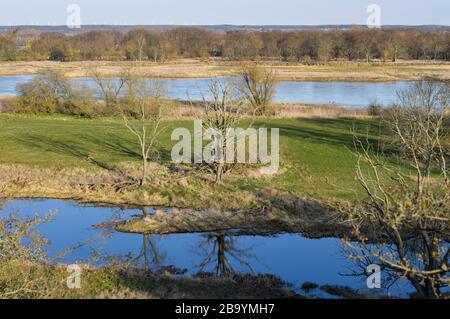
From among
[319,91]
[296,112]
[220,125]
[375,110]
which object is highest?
[319,91]

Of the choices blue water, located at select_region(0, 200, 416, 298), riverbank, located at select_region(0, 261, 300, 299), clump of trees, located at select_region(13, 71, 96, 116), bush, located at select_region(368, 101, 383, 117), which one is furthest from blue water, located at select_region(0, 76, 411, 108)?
riverbank, located at select_region(0, 261, 300, 299)

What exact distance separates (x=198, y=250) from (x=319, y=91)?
120 feet

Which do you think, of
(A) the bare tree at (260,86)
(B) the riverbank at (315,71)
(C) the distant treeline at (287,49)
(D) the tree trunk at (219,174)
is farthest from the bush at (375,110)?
(C) the distant treeline at (287,49)

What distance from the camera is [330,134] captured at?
2830cm

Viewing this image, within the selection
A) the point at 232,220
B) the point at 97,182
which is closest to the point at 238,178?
the point at 232,220

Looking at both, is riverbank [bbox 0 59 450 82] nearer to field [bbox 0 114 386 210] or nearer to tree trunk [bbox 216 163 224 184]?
field [bbox 0 114 386 210]

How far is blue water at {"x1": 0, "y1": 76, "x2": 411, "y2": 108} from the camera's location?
4322cm

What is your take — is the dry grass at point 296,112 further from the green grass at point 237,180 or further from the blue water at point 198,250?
the blue water at point 198,250

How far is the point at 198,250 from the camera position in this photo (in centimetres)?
1588

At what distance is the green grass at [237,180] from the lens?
66.5ft

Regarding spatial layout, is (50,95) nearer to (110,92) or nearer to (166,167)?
(110,92)

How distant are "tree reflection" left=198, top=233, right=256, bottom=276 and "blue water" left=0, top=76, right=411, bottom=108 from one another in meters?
23.7

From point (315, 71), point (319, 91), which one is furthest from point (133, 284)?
point (315, 71)
